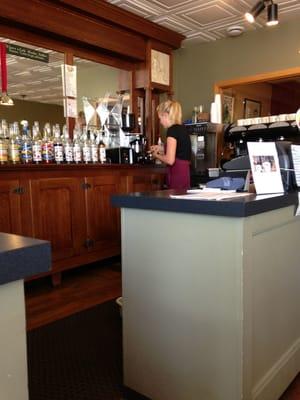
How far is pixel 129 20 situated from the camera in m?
3.59

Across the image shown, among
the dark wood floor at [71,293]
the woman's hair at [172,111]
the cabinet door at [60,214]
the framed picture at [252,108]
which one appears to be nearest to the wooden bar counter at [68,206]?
the cabinet door at [60,214]

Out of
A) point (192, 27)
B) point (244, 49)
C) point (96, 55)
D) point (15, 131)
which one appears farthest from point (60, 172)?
point (244, 49)

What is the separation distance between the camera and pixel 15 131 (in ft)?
9.35

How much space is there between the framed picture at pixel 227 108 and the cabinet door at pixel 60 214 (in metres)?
2.30

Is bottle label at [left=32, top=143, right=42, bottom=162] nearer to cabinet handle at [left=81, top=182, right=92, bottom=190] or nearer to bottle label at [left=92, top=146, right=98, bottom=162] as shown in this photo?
cabinet handle at [left=81, top=182, right=92, bottom=190]

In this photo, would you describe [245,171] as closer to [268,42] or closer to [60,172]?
[60,172]

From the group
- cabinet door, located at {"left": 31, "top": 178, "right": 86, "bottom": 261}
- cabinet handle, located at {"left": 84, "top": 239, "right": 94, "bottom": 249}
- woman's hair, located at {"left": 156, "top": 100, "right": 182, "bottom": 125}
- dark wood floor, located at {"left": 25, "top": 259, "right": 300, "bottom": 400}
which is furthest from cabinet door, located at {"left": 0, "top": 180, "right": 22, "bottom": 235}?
woman's hair, located at {"left": 156, "top": 100, "right": 182, "bottom": 125}

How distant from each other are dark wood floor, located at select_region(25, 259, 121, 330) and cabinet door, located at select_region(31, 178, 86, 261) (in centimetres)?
25

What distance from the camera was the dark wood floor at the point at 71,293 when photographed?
2346 mm

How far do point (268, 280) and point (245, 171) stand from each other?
1.92 ft

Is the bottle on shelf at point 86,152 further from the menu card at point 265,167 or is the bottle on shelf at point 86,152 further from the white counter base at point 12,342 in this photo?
the white counter base at point 12,342

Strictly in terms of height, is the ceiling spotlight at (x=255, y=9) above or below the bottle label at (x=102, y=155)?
above

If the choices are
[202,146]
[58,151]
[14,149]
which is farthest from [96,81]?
[14,149]

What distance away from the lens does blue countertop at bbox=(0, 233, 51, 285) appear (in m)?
0.58
